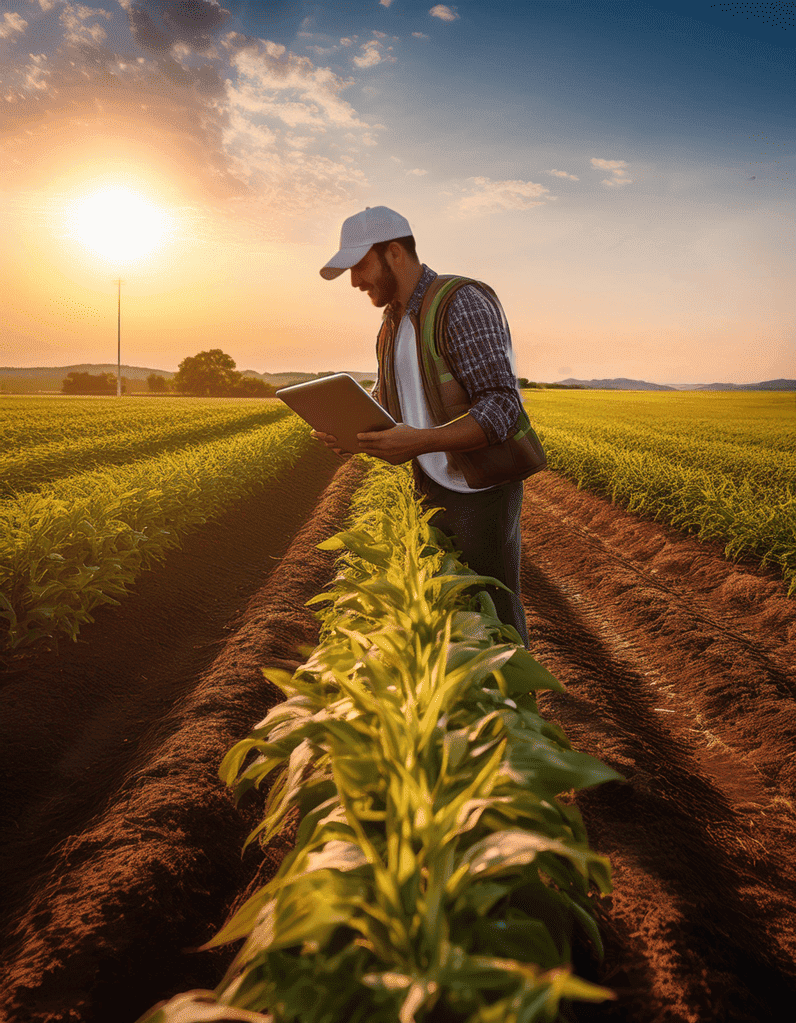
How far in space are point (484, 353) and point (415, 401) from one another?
0.46 m

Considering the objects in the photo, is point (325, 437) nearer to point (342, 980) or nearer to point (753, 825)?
point (342, 980)

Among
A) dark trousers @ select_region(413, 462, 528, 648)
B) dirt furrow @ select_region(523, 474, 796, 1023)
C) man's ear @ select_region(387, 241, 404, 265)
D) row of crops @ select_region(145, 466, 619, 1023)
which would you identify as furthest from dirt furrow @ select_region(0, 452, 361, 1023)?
man's ear @ select_region(387, 241, 404, 265)

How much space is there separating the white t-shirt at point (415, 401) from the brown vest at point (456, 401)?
4cm

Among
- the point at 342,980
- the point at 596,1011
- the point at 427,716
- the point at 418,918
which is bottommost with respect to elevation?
the point at 596,1011

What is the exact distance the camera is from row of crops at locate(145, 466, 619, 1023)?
0.84 m

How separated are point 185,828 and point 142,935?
48 cm

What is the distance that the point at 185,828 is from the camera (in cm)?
235

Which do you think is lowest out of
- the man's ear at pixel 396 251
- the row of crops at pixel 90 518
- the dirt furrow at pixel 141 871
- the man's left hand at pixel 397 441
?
the dirt furrow at pixel 141 871

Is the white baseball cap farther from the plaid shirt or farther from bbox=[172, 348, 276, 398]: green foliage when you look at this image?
bbox=[172, 348, 276, 398]: green foliage

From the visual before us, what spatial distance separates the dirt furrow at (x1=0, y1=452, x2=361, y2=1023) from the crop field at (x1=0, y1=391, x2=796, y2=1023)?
0.01 m

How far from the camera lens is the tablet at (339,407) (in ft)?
7.18

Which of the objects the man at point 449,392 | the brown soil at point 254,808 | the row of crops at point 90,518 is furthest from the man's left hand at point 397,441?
the row of crops at point 90,518

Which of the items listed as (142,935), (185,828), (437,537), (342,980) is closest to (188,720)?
(185,828)

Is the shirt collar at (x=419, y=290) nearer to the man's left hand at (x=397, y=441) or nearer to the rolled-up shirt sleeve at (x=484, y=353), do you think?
the rolled-up shirt sleeve at (x=484, y=353)
